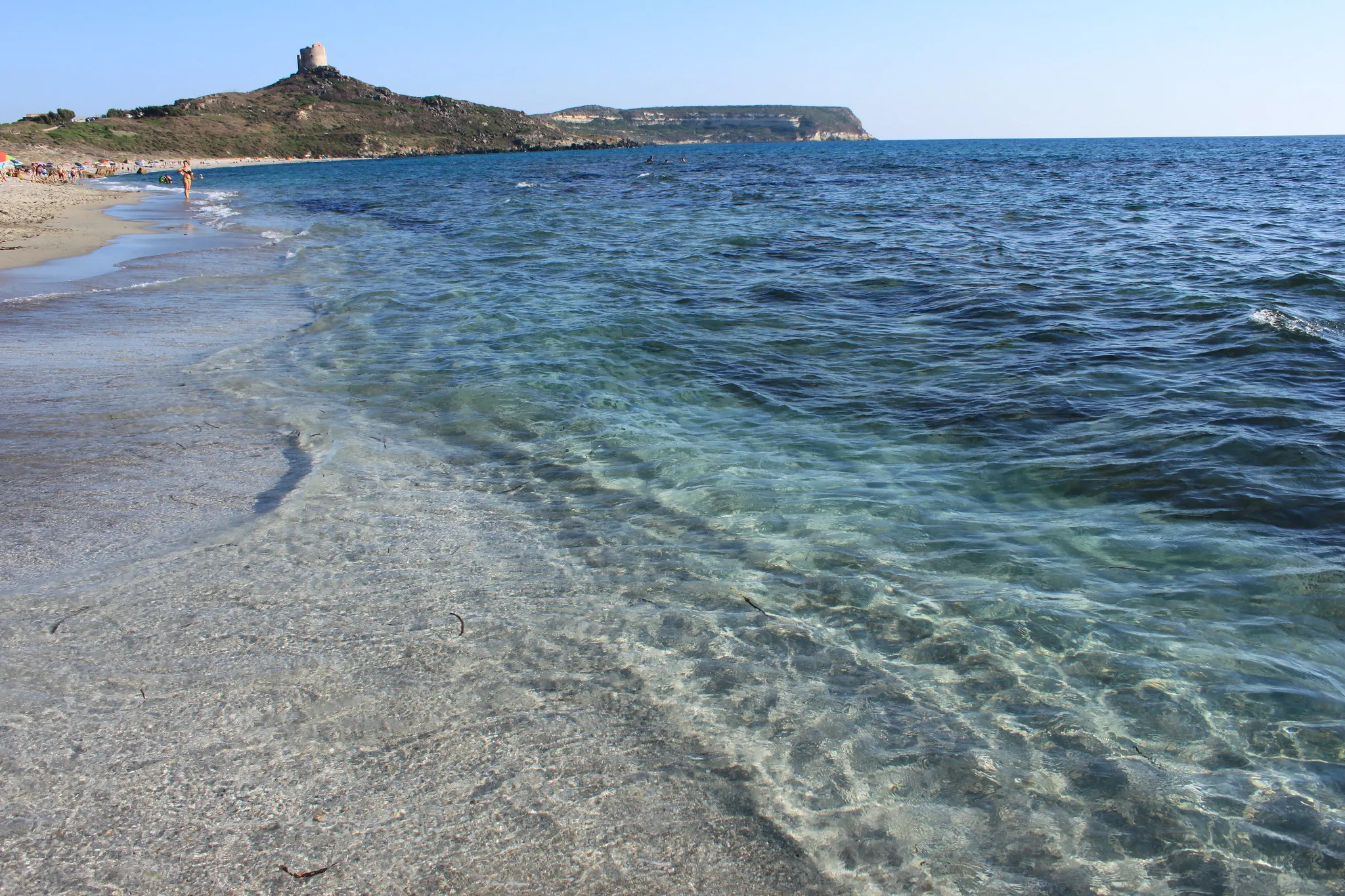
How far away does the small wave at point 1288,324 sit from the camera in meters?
9.27

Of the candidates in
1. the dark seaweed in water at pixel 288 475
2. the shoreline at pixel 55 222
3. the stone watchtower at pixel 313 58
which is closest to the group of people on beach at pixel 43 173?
the shoreline at pixel 55 222

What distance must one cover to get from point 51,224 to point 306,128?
113 metres

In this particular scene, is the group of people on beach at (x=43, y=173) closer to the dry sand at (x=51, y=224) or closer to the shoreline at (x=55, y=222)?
the shoreline at (x=55, y=222)

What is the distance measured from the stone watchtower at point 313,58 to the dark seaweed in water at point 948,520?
6785 inches

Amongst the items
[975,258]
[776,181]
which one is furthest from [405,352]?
[776,181]

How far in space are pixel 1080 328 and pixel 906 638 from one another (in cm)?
768

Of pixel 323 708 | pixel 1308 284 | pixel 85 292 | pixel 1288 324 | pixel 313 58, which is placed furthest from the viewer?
pixel 313 58

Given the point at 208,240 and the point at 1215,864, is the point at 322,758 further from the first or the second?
the point at 208,240

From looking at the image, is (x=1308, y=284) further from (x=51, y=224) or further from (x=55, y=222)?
(x=55, y=222)

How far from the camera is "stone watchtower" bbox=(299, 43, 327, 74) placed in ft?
517

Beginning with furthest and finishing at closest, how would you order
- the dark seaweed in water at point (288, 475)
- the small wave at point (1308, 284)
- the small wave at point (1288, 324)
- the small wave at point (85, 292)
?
1. the small wave at point (1308, 284)
2. the small wave at point (85, 292)
3. the small wave at point (1288, 324)
4. the dark seaweed in water at point (288, 475)

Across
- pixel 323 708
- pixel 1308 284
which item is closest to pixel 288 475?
pixel 323 708

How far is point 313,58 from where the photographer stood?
158 metres

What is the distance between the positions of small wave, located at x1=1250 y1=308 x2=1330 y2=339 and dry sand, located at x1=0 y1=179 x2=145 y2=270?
19.5 meters
